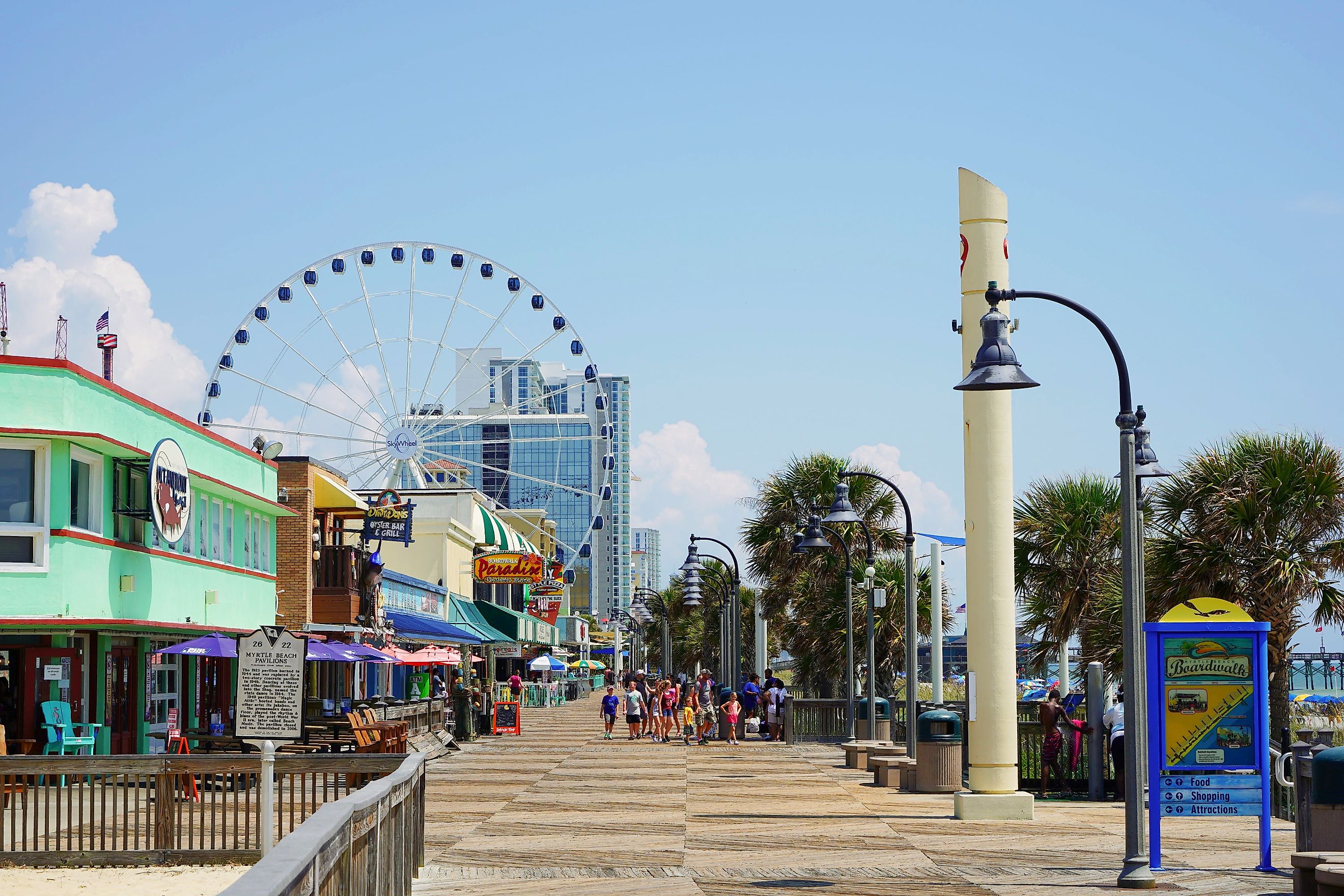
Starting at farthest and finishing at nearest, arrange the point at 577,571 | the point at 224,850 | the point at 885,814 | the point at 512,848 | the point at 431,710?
the point at 577,571 < the point at 431,710 < the point at 885,814 < the point at 512,848 < the point at 224,850

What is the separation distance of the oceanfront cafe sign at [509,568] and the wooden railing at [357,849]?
152 ft

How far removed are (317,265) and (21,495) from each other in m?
35.4

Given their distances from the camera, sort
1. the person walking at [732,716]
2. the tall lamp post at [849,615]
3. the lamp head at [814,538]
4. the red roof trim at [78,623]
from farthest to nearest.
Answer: the person walking at [732,716]
the lamp head at [814,538]
the tall lamp post at [849,615]
the red roof trim at [78,623]

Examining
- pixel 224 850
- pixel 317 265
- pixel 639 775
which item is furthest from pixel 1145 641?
pixel 317 265

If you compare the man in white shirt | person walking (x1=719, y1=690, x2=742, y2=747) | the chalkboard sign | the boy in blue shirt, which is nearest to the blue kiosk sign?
the man in white shirt

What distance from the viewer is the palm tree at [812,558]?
4203cm

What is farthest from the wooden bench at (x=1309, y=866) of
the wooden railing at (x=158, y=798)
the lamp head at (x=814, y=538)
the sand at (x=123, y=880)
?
the lamp head at (x=814, y=538)

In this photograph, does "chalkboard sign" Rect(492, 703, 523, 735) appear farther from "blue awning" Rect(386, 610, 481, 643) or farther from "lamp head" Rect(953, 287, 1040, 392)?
"lamp head" Rect(953, 287, 1040, 392)

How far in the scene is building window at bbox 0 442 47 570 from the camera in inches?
842

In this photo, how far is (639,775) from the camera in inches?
1065

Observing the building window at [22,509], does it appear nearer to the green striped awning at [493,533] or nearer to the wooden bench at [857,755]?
the wooden bench at [857,755]

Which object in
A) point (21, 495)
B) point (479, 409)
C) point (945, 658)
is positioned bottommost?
point (945, 658)

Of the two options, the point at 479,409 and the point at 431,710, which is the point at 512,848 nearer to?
the point at 431,710

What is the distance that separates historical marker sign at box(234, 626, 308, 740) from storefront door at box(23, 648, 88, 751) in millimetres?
9514
